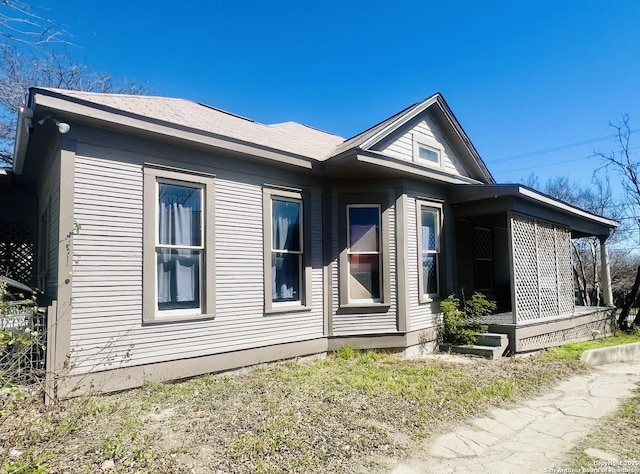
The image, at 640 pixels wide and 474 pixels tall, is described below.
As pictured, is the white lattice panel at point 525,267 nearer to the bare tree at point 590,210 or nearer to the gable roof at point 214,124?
the gable roof at point 214,124

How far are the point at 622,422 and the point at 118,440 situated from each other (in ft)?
17.6

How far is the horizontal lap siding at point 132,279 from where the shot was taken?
4.89 metres

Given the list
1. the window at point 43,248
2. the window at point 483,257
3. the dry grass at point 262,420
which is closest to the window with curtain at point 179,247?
the dry grass at point 262,420

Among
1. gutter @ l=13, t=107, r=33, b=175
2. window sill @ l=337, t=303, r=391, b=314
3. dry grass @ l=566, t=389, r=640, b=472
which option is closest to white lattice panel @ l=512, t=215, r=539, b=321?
window sill @ l=337, t=303, r=391, b=314

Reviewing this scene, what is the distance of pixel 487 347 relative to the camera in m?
7.62

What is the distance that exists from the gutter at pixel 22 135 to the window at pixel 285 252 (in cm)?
332

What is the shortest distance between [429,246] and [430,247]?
0.12ft

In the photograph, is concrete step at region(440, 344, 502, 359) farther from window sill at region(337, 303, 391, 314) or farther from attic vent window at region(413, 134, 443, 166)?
attic vent window at region(413, 134, 443, 166)

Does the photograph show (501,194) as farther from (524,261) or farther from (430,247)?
(430,247)

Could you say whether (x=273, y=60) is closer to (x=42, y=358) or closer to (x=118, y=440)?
(x=42, y=358)

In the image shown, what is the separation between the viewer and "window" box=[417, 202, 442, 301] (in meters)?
8.20

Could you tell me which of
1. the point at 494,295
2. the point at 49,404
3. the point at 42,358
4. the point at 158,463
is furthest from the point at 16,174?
the point at 494,295

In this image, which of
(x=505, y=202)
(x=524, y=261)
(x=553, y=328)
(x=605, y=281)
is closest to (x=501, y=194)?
(x=505, y=202)

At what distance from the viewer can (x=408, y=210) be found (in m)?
7.94
